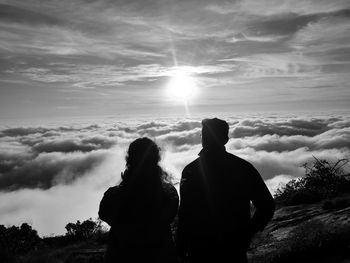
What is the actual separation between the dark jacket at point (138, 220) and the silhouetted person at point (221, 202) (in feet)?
0.74

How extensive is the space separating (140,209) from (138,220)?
0.31ft

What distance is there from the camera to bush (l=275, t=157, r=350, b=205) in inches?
336

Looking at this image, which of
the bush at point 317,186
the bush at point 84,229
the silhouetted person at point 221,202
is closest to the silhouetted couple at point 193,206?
the silhouetted person at point 221,202

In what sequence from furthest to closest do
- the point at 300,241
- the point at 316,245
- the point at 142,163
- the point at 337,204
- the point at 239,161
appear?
the point at 337,204, the point at 300,241, the point at 316,245, the point at 239,161, the point at 142,163

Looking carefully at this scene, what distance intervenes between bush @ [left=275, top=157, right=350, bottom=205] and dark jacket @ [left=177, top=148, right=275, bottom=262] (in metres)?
6.13

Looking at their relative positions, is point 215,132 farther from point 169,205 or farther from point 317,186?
point 317,186

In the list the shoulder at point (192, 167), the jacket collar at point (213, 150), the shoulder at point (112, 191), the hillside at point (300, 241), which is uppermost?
the jacket collar at point (213, 150)

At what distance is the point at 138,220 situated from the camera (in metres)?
2.73

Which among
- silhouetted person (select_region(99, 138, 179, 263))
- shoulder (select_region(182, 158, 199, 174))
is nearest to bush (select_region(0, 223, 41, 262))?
silhouetted person (select_region(99, 138, 179, 263))

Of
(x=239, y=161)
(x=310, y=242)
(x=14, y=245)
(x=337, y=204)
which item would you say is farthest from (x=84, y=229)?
(x=239, y=161)

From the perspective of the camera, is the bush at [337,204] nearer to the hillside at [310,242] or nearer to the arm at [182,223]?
the hillside at [310,242]

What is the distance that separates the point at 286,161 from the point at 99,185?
3527 inches

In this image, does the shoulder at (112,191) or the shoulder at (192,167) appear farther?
the shoulder at (192,167)

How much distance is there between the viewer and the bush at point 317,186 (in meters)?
8.52
